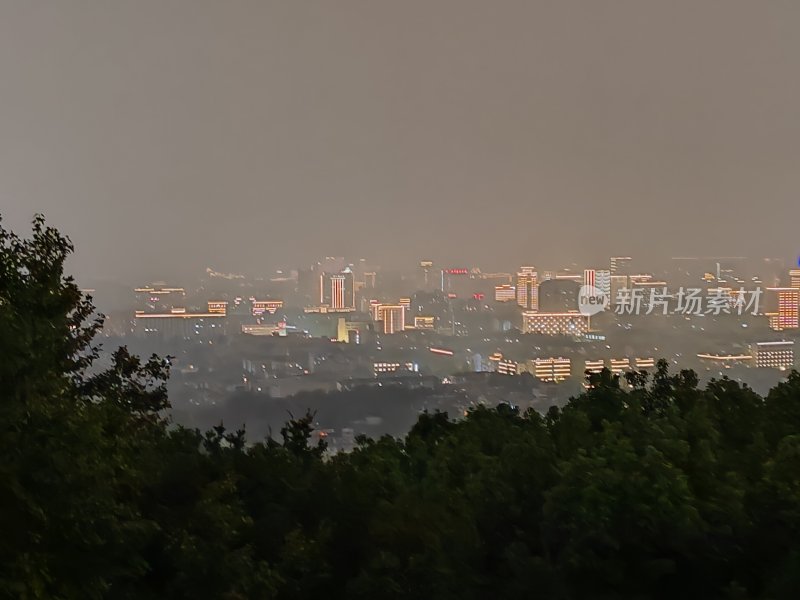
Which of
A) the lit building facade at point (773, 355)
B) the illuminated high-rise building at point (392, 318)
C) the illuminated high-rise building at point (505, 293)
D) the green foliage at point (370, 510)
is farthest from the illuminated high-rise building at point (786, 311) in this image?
the green foliage at point (370, 510)

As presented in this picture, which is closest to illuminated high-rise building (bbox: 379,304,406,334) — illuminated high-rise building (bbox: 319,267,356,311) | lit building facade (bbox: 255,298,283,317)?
illuminated high-rise building (bbox: 319,267,356,311)

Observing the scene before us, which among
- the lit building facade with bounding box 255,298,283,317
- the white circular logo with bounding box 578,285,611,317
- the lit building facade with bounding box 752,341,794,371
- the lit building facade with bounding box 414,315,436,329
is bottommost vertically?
the lit building facade with bounding box 752,341,794,371

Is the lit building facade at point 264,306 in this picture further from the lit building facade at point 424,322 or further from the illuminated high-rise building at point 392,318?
the lit building facade at point 424,322

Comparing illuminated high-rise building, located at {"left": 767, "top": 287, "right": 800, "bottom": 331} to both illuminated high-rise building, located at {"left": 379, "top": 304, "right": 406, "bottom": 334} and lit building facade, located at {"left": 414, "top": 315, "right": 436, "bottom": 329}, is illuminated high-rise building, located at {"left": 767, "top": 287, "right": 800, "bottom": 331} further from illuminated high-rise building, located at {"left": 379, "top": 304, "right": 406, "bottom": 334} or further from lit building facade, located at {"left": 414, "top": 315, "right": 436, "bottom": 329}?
illuminated high-rise building, located at {"left": 379, "top": 304, "right": 406, "bottom": 334}

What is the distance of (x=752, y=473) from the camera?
199 inches

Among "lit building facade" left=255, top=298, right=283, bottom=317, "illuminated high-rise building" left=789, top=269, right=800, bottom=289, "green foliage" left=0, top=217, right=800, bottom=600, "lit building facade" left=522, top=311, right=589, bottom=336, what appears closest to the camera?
"green foliage" left=0, top=217, right=800, bottom=600

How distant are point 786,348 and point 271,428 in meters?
17.4

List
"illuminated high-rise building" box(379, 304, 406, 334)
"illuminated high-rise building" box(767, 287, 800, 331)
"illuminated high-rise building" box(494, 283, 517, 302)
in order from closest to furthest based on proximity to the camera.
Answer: "illuminated high-rise building" box(767, 287, 800, 331) < "illuminated high-rise building" box(379, 304, 406, 334) < "illuminated high-rise building" box(494, 283, 517, 302)

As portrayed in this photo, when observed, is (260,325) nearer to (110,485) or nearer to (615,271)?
(615,271)

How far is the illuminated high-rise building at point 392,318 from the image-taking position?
25.7 meters

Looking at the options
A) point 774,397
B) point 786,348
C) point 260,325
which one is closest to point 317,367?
point 260,325

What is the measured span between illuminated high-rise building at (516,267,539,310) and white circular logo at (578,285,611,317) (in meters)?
1.64

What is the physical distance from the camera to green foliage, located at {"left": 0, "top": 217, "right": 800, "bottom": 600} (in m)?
3.76

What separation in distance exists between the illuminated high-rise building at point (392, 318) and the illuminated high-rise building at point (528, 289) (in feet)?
13.4
